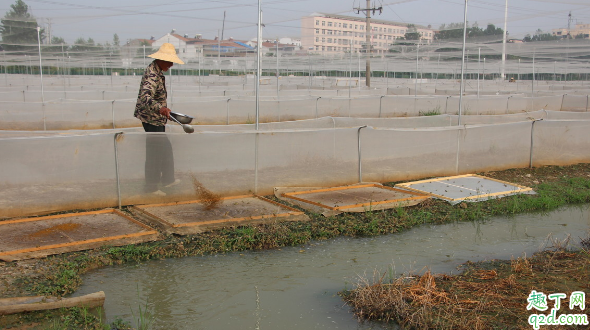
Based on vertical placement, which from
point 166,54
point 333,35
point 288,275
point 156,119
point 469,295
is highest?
point 333,35

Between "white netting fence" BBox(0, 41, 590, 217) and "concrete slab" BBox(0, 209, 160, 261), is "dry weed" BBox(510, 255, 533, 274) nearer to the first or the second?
"concrete slab" BBox(0, 209, 160, 261)

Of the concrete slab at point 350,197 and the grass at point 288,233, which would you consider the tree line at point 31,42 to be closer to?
the concrete slab at point 350,197

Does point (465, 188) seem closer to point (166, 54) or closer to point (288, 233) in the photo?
point (288, 233)

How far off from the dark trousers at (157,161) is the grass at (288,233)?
1.45 meters

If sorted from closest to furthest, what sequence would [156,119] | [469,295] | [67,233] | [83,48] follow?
[469,295]
[67,233]
[156,119]
[83,48]

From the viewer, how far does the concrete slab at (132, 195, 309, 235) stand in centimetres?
587

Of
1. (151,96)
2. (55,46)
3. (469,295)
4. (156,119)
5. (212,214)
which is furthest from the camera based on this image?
(55,46)

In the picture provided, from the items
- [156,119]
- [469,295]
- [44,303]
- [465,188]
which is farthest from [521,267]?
[156,119]

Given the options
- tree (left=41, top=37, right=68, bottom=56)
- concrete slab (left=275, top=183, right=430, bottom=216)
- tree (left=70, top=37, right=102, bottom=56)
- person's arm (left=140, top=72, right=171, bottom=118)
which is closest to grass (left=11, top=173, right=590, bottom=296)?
concrete slab (left=275, top=183, right=430, bottom=216)

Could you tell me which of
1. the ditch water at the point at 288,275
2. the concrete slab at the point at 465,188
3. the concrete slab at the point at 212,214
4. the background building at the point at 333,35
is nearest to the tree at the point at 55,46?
the background building at the point at 333,35

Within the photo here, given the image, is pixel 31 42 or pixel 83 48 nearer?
pixel 31 42

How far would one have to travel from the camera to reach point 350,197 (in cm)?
741

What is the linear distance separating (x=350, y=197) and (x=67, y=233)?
3.67 metres

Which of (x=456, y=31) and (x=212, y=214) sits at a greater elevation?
(x=456, y=31)
